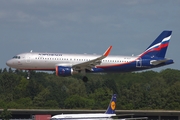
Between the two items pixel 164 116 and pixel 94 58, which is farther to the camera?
pixel 164 116

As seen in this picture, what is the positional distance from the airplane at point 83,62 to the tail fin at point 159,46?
59cm

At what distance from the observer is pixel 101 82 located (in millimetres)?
172250

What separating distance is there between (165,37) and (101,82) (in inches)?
2699

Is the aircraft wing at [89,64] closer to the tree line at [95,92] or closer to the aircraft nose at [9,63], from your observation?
the aircraft nose at [9,63]

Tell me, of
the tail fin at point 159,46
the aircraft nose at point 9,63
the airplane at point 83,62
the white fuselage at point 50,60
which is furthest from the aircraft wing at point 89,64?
the aircraft nose at point 9,63

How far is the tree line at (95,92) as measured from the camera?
5605 inches

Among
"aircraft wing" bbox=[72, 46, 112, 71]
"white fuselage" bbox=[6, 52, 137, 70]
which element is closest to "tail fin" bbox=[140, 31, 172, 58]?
"white fuselage" bbox=[6, 52, 137, 70]

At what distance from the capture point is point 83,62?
3745 inches

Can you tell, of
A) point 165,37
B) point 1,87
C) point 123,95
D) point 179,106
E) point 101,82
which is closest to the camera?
point 165,37

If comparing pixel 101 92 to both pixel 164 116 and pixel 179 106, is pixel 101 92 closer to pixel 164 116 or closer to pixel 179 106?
pixel 179 106

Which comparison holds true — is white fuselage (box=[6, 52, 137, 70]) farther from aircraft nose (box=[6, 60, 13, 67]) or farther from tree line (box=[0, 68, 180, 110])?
tree line (box=[0, 68, 180, 110])

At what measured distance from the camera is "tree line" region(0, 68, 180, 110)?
14238cm

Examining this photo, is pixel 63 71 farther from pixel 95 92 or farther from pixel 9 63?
pixel 95 92

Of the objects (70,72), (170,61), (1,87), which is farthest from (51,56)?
(1,87)
